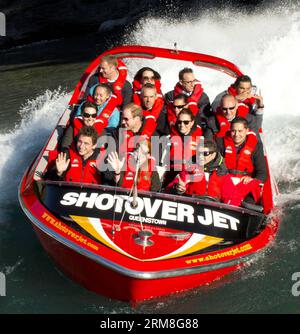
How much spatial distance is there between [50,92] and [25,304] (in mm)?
7290

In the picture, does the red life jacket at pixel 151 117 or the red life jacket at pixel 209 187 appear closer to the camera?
the red life jacket at pixel 209 187

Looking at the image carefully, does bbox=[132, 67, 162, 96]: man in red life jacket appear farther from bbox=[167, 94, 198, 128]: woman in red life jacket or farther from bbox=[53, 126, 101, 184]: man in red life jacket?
bbox=[53, 126, 101, 184]: man in red life jacket

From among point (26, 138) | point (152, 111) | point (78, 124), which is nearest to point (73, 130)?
point (78, 124)

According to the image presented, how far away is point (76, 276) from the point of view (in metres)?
4.94

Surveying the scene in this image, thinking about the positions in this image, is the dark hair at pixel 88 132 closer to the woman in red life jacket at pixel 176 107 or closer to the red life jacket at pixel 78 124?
the red life jacket at pixel 78 124

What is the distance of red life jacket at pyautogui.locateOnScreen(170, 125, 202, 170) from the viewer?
5.54 m

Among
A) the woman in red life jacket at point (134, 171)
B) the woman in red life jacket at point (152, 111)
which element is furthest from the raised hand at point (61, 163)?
the woman in red life jacket at point (152, 111)

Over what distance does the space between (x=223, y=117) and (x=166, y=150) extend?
700 mm

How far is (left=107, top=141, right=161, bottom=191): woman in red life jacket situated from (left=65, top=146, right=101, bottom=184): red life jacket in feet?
0.72

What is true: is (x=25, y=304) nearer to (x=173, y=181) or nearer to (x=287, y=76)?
(x=173, y=181)

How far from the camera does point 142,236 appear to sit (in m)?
4.63

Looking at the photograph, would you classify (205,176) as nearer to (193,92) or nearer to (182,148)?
(182,148)

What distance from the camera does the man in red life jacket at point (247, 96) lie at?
6410mm

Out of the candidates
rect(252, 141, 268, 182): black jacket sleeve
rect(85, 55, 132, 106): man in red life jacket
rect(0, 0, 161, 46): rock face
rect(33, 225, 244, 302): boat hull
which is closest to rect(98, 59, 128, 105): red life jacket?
rect(85, 55, 132, 106): man in red life jacket
